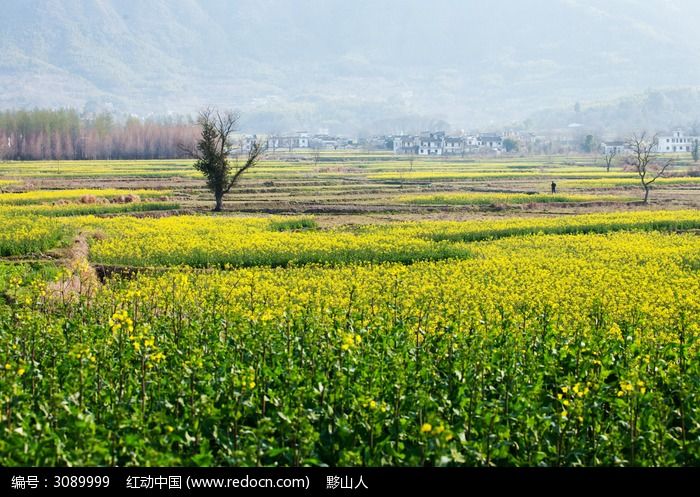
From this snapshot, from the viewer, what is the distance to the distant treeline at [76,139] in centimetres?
11075

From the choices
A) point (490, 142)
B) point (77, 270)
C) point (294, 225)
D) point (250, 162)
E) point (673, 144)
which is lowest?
point (294, 225)

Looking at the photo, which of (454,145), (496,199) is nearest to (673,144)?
(454,145)

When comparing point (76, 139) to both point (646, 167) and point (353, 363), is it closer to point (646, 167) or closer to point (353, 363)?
point (646, 167)

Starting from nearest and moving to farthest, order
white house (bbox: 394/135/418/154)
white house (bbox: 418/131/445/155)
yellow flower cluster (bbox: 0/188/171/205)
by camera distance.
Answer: yellow flower cluster (bbox: 0/188/171/205) → white house (bbox: 418/131/445/155) → white house (bbox: 394/135/418/154)

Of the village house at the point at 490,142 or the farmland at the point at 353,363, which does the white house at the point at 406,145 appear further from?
the farmland at the point at 353,363

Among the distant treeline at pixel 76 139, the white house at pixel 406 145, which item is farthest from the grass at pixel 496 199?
the white house at pixel 406 145

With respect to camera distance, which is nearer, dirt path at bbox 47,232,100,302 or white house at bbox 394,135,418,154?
dirt path at bbox 47,232,100,302

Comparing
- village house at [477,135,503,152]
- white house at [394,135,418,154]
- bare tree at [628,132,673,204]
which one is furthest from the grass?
village house at [477,135,503,152]

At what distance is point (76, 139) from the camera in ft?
388

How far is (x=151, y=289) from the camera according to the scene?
16375 mm

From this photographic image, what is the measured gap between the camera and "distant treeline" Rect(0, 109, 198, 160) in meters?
111

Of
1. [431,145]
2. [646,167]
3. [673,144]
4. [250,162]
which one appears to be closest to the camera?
[250,162]

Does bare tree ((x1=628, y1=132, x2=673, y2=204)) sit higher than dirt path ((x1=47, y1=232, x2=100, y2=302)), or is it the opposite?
bare tree ((x1=628, y1=132, x2=673, y2=204))

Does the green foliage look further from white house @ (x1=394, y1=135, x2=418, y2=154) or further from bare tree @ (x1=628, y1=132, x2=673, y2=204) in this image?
white house @ (x1=394, y1=135, x2=418, y2=154)
